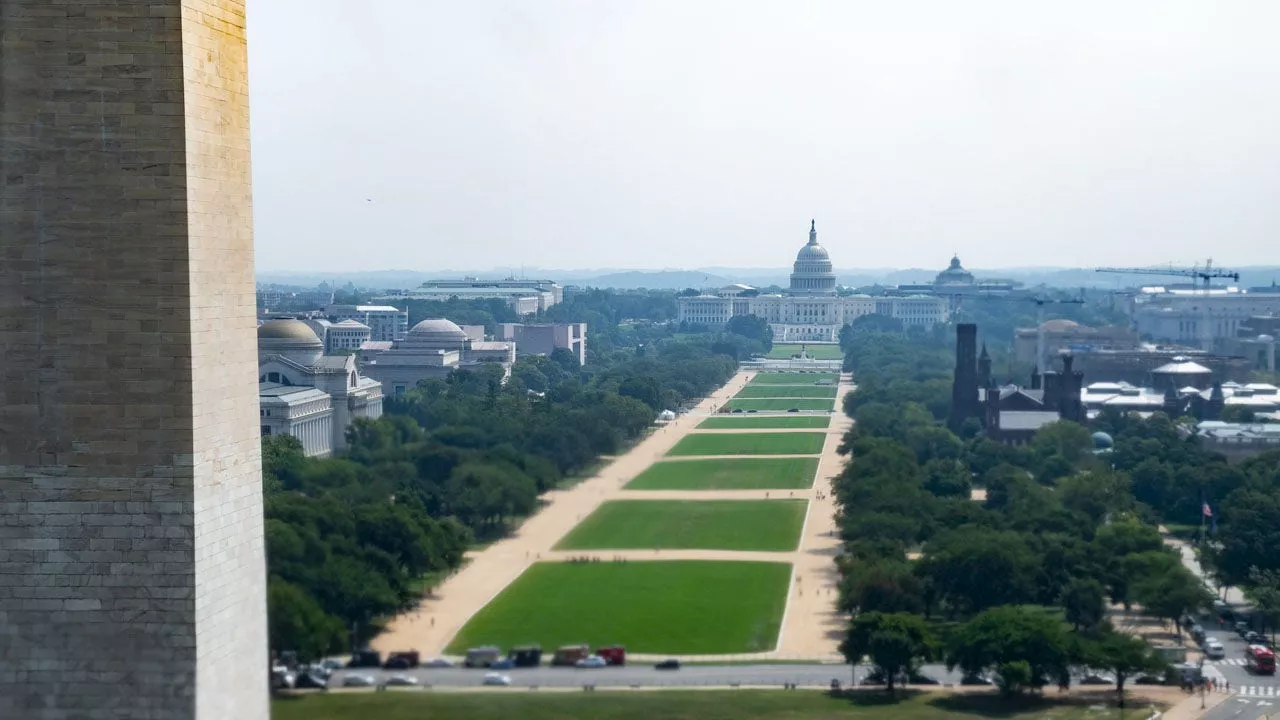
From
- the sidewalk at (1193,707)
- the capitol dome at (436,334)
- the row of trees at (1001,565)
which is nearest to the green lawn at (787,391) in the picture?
the capitol dome at (436,334)

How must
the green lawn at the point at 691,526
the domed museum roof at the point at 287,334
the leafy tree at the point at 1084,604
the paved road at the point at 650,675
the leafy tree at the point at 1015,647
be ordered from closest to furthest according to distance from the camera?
the leafy tree at the point at 1015,647
the paved road at the point at 650,675
the leafy tree at the point at 1084,604
the green lawn at the point at 691,526
the domed museum roof at the point at 287,334

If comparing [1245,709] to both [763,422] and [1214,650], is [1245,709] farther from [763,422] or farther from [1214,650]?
[763,422]

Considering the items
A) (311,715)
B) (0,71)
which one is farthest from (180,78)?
(311,715)

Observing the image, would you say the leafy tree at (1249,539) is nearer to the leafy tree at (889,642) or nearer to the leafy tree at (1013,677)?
the leafy tree at (889,642)

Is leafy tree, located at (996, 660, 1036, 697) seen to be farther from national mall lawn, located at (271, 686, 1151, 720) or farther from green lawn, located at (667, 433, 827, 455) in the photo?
green lawn, located at (667, 433, 827, 455)

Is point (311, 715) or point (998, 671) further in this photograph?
point (998, 671)

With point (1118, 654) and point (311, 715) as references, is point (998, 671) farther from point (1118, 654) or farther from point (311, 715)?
point (311, 715)
